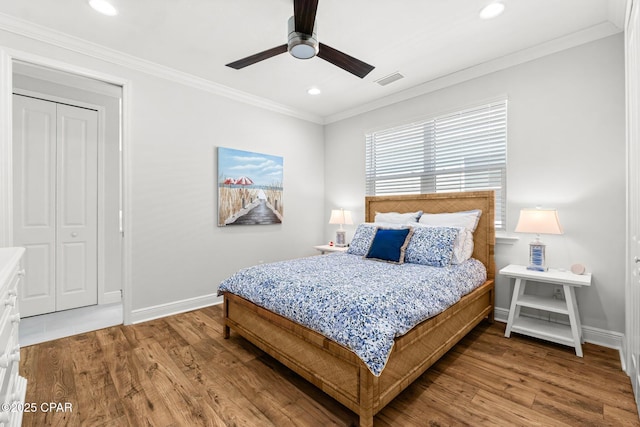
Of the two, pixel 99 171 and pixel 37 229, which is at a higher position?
pixel 99 171

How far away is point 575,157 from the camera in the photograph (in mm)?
2633

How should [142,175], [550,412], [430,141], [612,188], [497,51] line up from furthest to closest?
[430,141]
[142,175]
[497,51]
[612,188]
[550,412]

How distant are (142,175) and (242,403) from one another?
2442mm

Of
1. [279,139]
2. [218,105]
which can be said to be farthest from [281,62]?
[279,139]

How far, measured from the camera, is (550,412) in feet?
5.57

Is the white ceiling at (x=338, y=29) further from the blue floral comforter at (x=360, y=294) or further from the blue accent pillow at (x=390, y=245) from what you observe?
the blue floral comforter at (x=360, y=294)

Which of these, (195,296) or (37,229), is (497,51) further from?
(37,229)

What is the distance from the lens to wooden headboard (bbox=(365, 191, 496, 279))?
301 cm

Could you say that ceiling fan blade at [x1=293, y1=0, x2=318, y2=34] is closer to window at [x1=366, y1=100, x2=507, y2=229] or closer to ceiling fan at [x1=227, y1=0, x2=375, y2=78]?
ceiling fan at [x1=227, y1=0, x2=375, y2=78]

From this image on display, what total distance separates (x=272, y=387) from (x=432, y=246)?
177cm

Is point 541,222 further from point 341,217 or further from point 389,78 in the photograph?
point 341,217

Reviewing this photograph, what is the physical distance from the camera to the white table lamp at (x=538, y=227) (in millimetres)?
2475

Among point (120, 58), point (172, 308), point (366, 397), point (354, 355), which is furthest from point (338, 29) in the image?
point (172, 308)

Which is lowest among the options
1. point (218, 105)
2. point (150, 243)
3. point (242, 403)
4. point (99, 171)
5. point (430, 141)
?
point (242, 403)
